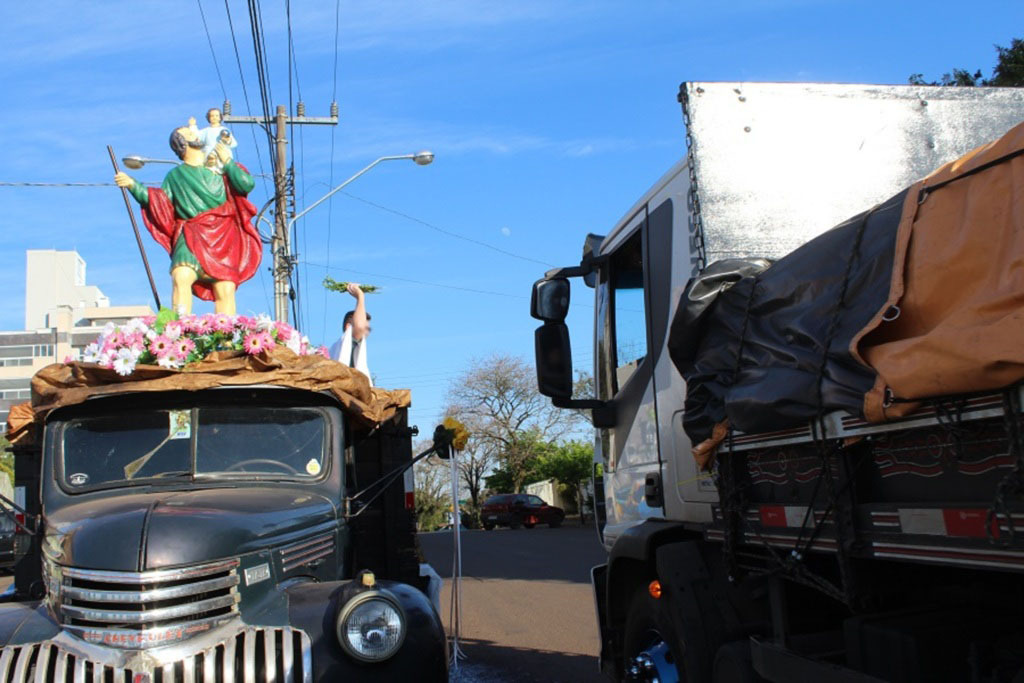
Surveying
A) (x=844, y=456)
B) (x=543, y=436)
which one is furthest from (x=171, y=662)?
(x=543, y=436)

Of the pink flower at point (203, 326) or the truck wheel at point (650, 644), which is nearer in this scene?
the truck wheel at point (650, 644)

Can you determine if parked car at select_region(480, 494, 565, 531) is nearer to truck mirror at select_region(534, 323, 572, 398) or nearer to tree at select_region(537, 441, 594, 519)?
tree at select_region(537, 441, 594, 519)

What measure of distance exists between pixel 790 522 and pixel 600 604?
2145mm

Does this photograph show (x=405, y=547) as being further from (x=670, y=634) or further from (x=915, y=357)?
(x=915, y=357)

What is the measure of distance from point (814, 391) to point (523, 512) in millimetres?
33528

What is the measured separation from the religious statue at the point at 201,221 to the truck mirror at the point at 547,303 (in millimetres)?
4171

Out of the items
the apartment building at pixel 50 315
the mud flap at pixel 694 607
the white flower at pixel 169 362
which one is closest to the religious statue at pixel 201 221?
the white flower at pixel 169 362

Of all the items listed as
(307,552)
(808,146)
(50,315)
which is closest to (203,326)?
(307,552)

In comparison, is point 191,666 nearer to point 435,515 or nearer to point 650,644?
point 650,644

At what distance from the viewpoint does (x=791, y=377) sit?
9.37 ft

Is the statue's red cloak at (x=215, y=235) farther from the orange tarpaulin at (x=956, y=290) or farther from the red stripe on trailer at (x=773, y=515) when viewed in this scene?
the orange tarpaulin at (x=956, y=290)

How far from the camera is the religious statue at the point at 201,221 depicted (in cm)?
771

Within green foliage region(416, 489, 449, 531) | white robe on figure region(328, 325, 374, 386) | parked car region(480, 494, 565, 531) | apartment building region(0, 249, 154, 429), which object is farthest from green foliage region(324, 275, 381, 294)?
apartment building region(0, 249, 154, 429)

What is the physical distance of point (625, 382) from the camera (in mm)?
5004
